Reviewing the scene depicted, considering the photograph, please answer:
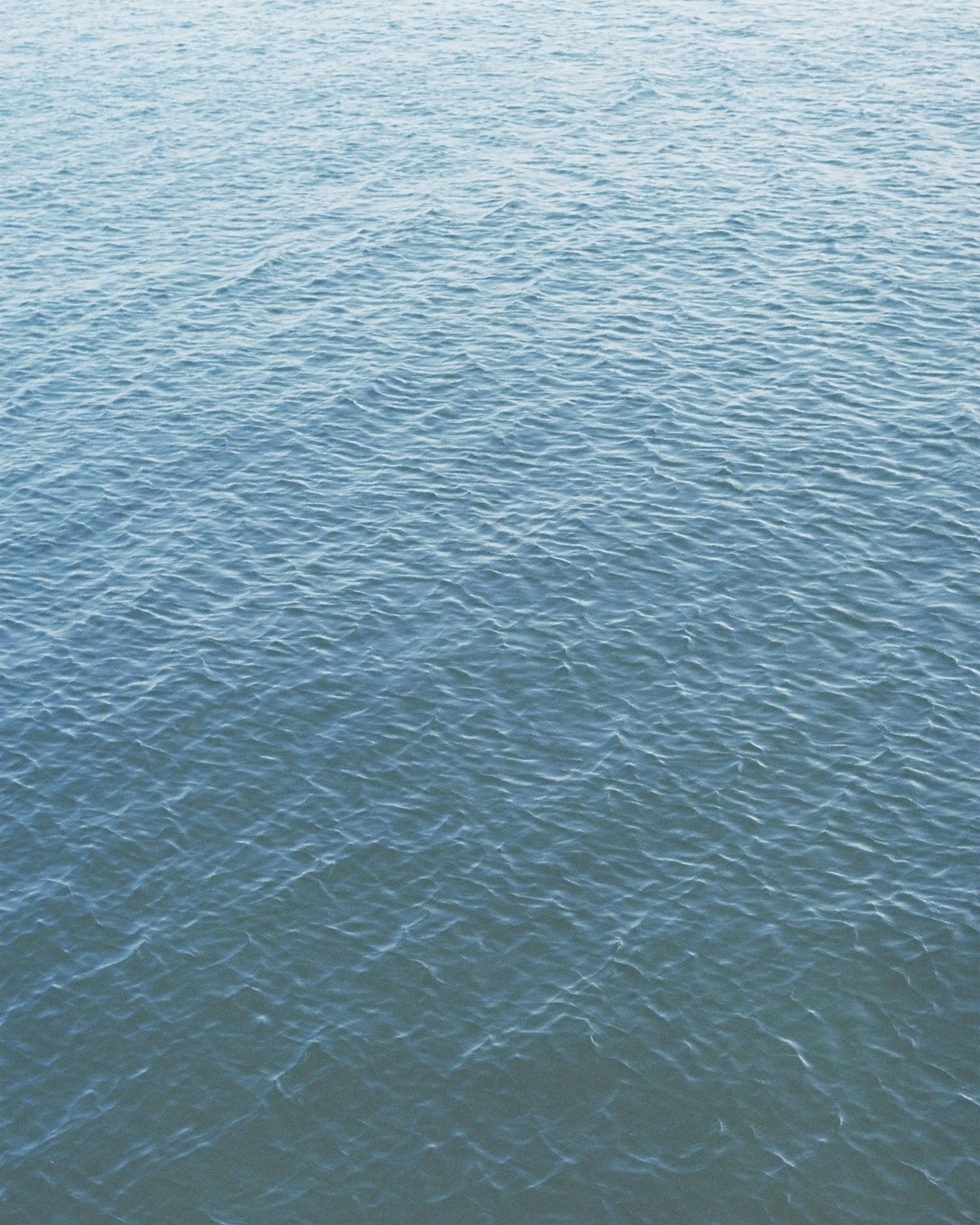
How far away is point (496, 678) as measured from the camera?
75.4 meters

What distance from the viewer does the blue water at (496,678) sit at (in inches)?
2124

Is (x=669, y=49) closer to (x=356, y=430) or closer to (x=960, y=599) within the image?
(x=356, y=430)

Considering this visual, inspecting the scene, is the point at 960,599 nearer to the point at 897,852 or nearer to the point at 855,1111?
the point at 897,852

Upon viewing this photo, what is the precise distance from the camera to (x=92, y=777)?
70.2 m

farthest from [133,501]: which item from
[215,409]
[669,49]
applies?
[669,49]

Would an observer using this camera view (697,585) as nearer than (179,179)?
Yes

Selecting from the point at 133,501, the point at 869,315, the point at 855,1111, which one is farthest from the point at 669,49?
the point at 855,1111

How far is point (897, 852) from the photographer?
64.5m

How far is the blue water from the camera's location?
53.9m

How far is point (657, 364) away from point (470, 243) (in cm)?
2592

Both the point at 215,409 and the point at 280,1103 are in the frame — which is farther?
the point at 215,409

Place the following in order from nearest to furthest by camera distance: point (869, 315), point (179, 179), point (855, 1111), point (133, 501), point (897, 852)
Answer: point (855, 1111) → point (897, 852) → point (133, 501) → point (869, 315) → point (179, 179)

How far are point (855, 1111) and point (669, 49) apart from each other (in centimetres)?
13588

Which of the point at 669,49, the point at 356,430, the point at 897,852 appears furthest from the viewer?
the point at 669,49
